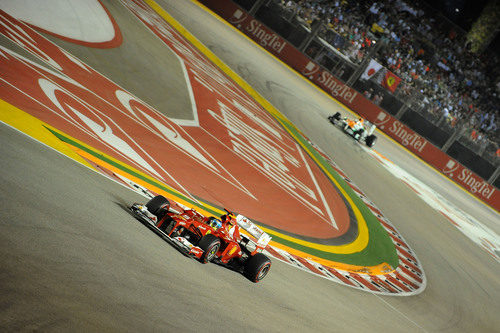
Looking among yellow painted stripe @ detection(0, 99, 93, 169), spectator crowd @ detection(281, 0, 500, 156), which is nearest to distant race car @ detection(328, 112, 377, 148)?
spectator crowd @ detection(281, 0, 500, 156)

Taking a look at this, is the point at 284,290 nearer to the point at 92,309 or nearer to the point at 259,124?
the point at 92,309

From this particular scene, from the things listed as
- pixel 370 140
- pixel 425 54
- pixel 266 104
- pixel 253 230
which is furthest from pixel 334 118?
pixel 425 54

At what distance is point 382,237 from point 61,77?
863 centimetres

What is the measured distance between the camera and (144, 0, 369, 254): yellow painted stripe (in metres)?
11.1

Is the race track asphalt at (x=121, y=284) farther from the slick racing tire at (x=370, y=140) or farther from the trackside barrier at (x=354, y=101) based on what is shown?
the trackside barrier at (x=354, y=101)

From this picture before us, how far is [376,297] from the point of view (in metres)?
9.98

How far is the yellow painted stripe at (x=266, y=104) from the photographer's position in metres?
11.1

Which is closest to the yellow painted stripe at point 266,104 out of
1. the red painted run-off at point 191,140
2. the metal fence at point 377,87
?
the red painted run-off at point 191,140

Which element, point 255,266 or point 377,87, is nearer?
point 255,266

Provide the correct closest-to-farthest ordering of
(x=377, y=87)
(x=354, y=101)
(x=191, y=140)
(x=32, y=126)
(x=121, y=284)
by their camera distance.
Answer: (x=121, y=284) → (x=32, y=126) → (x=191, y=140) → (x=354, y=101) → (x=377, y=87)

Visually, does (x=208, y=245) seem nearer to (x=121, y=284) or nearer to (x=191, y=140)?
(x=121, y=284)

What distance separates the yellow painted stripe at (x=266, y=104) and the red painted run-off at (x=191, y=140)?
413 mm

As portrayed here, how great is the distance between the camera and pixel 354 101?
2941cm

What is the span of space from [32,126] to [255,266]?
11.3 ft
